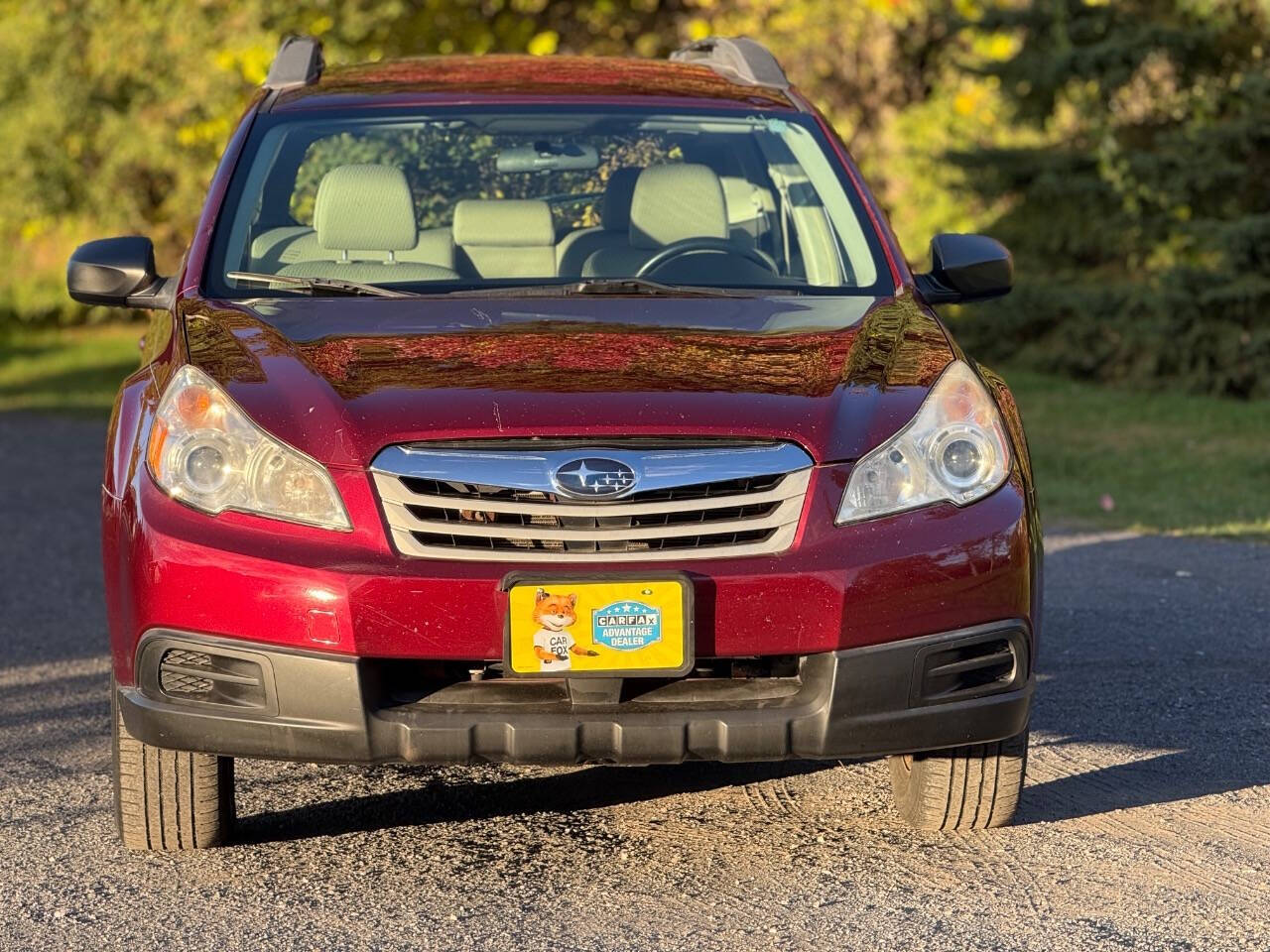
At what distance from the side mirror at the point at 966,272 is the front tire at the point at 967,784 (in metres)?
1.27

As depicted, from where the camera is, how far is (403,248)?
5219 mm

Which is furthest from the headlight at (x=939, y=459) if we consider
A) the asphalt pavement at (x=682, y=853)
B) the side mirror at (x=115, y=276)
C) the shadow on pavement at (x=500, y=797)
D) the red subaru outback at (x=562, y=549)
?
the side mirror at (x=115, y=276)

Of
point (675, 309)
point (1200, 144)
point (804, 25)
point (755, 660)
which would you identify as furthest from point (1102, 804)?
point (804, 25)

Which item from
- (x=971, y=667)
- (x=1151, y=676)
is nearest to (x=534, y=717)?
(x=971, y=667)

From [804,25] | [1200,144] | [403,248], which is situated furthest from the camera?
[804,25]

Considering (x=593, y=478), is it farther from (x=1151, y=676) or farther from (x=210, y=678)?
(x=1151, y=676)

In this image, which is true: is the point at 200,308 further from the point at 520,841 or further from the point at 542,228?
the point at 520,841

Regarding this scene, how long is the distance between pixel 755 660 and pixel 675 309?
1.00 metres

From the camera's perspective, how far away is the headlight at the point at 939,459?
3975mm

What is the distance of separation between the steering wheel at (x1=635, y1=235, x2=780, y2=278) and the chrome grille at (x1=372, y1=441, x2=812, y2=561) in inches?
54.8

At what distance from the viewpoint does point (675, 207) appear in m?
5.41

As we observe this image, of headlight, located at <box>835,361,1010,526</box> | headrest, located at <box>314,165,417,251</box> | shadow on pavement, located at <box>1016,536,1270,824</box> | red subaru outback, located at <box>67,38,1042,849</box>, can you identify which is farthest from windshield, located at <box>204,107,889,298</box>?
shadow on pavement, located at <box>1016,536,1270,824</box>

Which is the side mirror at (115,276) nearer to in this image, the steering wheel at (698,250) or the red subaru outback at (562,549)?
the red subaru outback at (562,549)

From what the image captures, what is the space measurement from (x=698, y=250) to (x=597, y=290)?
1.80ft
